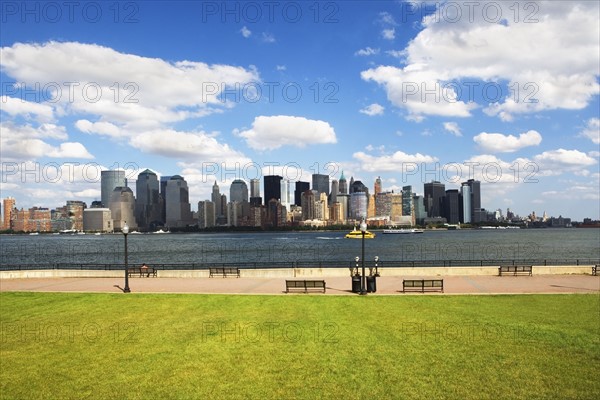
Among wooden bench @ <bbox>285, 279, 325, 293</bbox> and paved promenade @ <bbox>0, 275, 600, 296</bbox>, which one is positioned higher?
wooden bench @ <bbox>285, 279, 325, 293</bbox>

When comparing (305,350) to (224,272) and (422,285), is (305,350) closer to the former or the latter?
(422,285)

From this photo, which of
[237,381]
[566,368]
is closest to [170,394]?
[237,381]

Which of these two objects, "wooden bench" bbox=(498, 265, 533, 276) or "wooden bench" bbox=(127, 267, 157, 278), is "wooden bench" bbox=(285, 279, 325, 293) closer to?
"wooden bench" bbox=(127, 267, 157, 278)

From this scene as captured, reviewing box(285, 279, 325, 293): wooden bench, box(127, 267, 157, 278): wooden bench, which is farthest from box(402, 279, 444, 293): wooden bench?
box(127, 267, 157, 278): wooden bench

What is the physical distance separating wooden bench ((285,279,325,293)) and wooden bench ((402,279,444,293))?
4.32 meters

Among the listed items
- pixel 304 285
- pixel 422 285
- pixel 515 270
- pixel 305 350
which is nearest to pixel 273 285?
pixel 304 285

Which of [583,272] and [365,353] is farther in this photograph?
[583,272]

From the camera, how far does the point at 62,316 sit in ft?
56.7

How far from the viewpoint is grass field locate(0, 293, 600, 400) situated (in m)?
9.54

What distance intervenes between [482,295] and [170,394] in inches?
641

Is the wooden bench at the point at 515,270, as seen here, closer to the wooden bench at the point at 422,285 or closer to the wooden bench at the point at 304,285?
the wooden bench at the point at 422,285

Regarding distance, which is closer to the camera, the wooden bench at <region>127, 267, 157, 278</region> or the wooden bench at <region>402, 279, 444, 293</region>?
the wooden bench at <region>402, 279, 444, 293</region>

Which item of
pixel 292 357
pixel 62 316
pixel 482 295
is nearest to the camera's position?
pixel 292 357

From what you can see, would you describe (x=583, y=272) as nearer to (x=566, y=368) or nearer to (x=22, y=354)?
(x=566, y=368)
